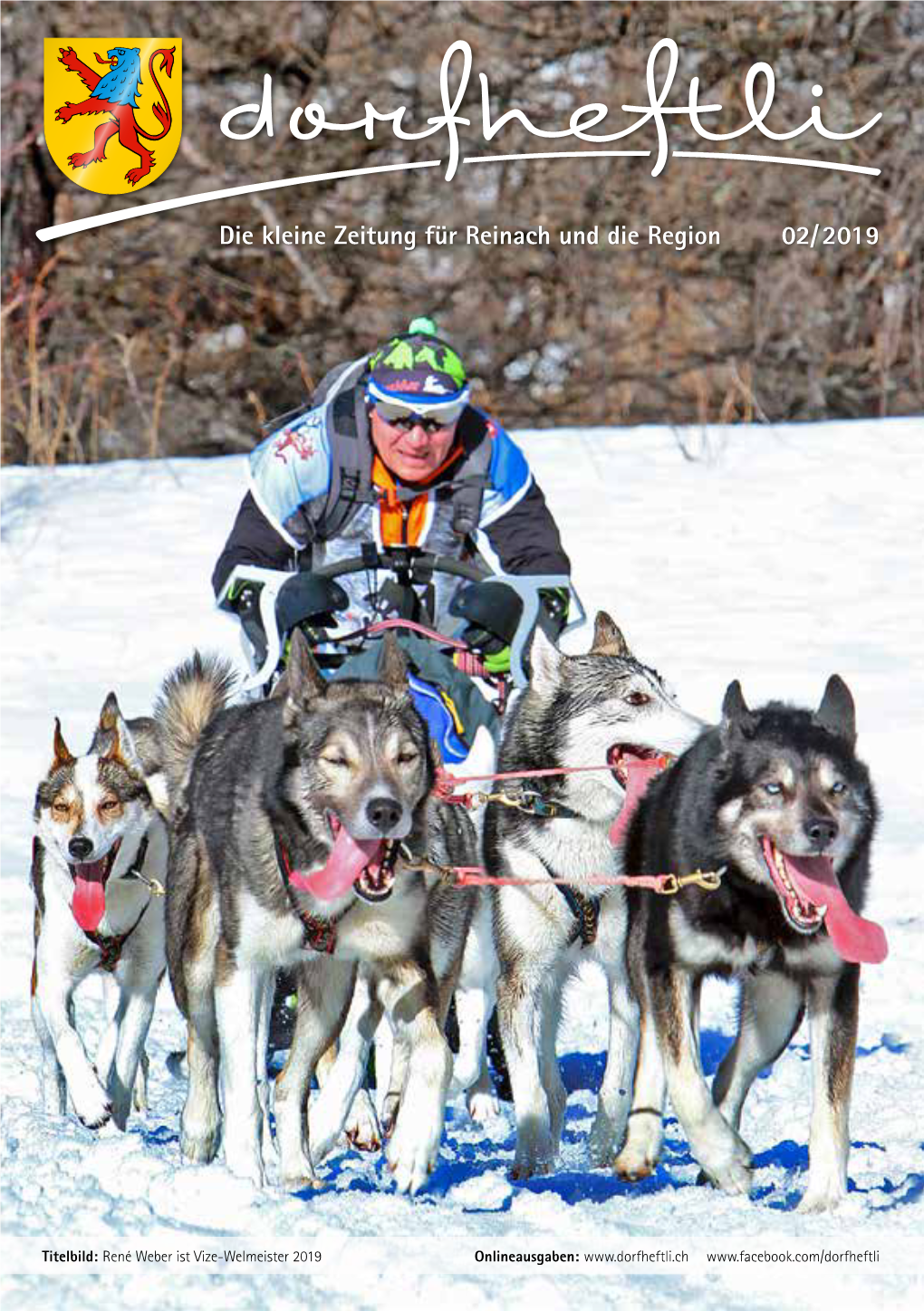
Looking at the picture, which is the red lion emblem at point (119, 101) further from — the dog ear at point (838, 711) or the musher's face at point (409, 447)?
the dog ear at point (838, 711)

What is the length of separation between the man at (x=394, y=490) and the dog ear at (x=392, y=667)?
0.78 meters

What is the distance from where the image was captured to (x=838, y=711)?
3961 mm

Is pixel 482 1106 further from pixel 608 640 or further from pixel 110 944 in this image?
pixel 608 640

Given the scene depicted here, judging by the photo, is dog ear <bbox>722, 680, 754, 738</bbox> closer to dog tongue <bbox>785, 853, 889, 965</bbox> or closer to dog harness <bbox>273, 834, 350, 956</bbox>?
dog tongue <bbox>785, 853, 889, 965</bbox>

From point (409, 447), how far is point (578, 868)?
1105 millimetres

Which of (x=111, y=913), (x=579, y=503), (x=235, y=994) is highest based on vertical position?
(x=235, y=994)

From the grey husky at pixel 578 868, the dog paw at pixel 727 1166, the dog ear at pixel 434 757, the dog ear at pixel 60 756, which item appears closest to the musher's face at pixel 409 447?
the grey husky at pixel 578 868

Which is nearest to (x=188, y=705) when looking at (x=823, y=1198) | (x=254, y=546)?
(x=254, y=546)

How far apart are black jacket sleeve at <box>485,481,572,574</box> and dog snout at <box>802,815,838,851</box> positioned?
163 cm

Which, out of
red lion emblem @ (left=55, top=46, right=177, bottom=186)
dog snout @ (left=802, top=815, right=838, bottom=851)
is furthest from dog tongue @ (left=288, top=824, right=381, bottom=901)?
red lion emblem @ (left=55, top=46, right=177, bottom=186)

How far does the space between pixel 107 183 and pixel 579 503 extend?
5449 millimetres

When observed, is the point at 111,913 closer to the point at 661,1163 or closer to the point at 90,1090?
the point at 90,1090

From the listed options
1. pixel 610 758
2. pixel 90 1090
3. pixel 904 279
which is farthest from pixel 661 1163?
pixel 904 279

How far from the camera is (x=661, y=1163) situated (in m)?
4.38
